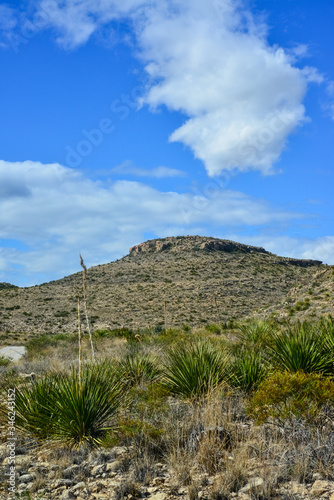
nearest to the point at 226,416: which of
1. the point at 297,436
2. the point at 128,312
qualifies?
the point at 297,436

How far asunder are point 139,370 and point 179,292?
4223 cm

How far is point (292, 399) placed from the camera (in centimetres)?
530

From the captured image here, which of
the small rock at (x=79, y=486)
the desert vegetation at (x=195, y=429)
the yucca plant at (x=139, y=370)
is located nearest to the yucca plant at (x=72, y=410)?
the desert vegetation at (x=195, y=429)

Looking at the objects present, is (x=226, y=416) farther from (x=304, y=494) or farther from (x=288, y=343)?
(x=288, y=343)

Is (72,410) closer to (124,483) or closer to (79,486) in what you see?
(79,486)

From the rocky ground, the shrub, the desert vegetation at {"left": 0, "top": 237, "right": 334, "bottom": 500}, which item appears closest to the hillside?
the desert vegetation at {"left": 0, "top": 237, "right": 334, "bottom": 500}

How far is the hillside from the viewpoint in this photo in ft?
119

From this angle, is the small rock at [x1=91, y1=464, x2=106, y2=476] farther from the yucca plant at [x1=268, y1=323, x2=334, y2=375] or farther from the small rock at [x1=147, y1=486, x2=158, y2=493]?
the yucca plant at [x1=268, y1=323, x2=334, y2=375]

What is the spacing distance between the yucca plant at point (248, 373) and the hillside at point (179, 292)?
1439 centimetres

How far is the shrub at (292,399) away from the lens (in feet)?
16.5

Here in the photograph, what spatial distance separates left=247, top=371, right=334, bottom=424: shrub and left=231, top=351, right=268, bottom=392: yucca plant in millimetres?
1507

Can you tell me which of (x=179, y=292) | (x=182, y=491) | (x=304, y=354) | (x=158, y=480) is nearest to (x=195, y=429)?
(x=158, y=480)

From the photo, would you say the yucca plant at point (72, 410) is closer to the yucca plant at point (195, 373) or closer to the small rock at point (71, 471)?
the small rock at point (71, 471)

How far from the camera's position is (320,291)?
1200 inches
